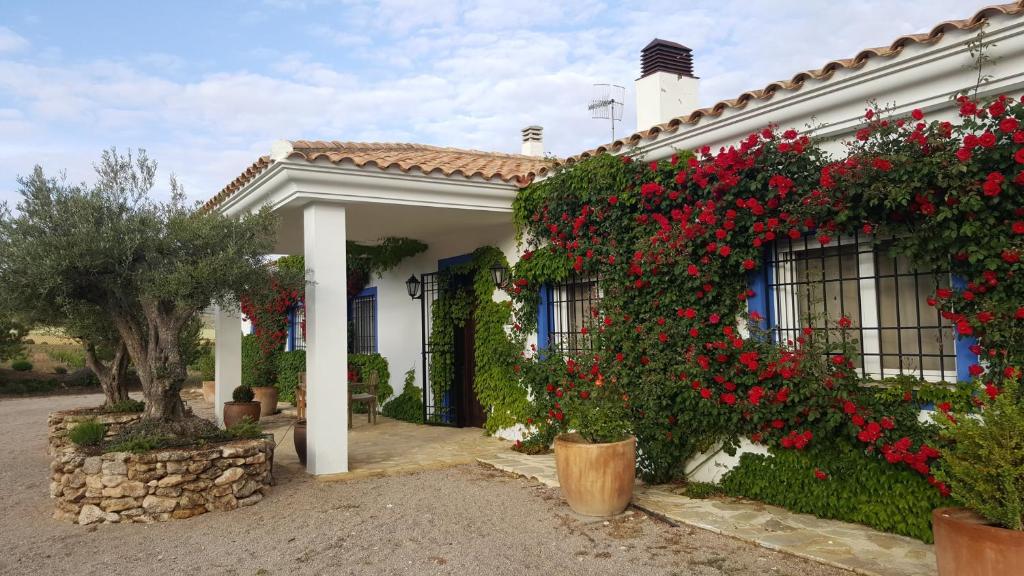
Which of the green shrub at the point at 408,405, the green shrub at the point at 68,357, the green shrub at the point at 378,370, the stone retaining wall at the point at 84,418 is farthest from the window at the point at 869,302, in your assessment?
the green shrub at the point at 68,357

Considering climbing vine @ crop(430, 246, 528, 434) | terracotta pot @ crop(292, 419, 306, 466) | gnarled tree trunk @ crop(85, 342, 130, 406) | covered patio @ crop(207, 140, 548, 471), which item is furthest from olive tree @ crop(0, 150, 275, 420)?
climbing vine @ crop(430, 246, 528, 434)

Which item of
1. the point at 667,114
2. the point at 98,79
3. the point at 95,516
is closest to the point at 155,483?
the point at 95,516

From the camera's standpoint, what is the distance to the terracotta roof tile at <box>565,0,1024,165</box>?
3.94m

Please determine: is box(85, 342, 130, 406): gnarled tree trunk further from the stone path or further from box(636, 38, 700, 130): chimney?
box(636, 38, 700, 130): chimney

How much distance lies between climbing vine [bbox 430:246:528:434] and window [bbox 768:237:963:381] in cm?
342

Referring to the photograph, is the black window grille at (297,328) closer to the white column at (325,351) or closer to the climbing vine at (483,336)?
the climbing vine at (483,336)

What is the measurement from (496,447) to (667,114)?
14.5 feet

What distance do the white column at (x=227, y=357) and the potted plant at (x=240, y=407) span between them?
811mm

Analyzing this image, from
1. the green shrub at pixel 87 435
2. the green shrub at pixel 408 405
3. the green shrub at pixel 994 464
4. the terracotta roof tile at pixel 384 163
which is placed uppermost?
the terracotta roof tile at pixel 384 163

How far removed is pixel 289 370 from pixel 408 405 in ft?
14.2

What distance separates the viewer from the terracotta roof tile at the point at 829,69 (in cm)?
394

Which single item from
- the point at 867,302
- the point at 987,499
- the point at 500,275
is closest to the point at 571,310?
the point at 500,275

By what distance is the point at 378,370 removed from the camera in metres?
11.0

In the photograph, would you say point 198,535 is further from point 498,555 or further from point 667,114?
point 667,114
